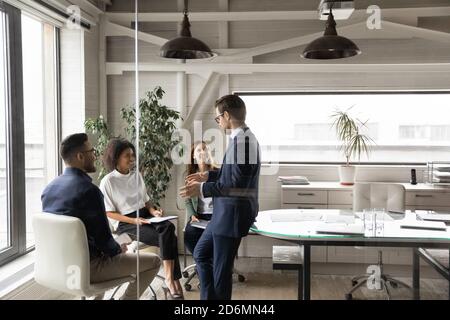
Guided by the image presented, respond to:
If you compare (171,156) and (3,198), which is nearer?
(171,156)

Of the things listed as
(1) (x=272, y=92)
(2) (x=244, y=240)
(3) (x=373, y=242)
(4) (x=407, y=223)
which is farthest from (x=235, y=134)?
(4) (x=407, y=223)

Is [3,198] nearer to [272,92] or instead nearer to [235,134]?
[235,134]

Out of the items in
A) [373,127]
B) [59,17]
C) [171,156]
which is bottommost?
[171,156]

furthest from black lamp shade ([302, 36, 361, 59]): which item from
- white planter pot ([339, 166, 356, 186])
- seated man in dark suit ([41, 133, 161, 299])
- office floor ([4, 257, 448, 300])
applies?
seated man in dark suit ([41, 133, 161, 299])

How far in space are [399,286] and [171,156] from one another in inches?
48.4

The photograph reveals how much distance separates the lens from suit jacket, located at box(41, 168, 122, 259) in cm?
177

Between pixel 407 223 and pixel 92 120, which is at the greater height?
pixel 92 120

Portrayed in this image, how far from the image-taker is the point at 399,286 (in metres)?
1.89

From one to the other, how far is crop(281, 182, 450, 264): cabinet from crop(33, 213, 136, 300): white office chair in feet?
2.78

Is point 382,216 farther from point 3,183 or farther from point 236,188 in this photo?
point 3,183

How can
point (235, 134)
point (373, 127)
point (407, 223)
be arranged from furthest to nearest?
point (407, 223) → point (373, 127) → point (235, 134)

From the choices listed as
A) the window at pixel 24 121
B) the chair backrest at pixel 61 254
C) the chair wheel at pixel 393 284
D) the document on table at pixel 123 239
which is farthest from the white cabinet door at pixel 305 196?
the window at pixel 24 121

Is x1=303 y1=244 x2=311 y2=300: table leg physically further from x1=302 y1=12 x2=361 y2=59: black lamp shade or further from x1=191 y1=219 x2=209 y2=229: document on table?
x1=302 y1=12 x2=361 y2=59: black lamp shade

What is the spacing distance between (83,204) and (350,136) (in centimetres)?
124
